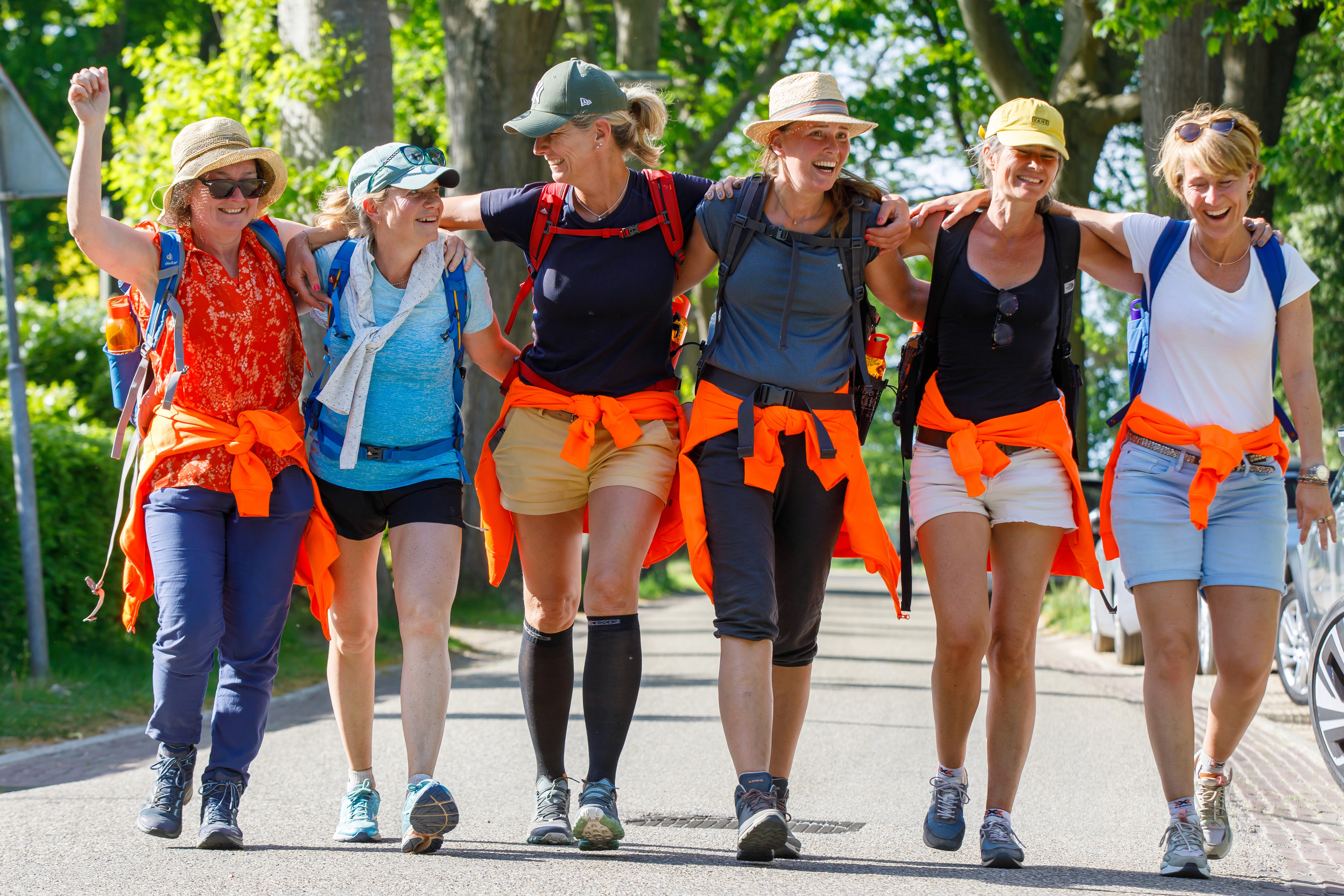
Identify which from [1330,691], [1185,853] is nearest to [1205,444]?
[1185,853]

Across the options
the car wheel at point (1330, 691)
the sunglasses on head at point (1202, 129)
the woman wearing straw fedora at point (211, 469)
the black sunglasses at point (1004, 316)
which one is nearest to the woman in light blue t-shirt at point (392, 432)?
the woman wearing straw fedora at point (211, 469)

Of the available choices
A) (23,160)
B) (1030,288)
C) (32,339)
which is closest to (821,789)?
(1030,288)

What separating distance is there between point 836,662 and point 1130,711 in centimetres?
349

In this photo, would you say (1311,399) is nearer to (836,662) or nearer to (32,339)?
(836,662)

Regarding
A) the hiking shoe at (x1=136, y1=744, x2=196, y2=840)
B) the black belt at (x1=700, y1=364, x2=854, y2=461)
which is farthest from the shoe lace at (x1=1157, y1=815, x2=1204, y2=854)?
the hiking shoe at (x1=136, y1=744, x2=196, y2=840)

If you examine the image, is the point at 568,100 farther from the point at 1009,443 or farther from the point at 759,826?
the point at 759,826

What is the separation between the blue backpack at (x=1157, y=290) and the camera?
455 cm

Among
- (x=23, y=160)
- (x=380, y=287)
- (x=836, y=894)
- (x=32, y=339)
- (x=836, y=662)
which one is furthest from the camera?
(x=32, y=339)

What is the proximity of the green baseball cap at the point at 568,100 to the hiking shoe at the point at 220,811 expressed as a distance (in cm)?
215

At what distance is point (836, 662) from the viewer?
1209 cm

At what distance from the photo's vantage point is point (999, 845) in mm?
4379

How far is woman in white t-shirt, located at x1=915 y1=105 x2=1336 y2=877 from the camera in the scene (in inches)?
174

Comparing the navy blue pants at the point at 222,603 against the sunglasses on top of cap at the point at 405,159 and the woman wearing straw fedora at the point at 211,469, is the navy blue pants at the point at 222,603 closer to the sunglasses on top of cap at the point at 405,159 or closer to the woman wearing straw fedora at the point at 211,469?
the woman wearing straw fedora at the point at 211,469

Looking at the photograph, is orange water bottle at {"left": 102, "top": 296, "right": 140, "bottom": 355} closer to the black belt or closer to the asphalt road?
the asphalt road
